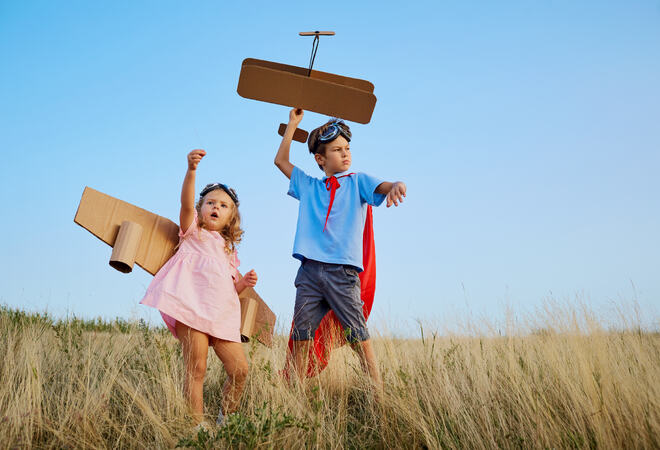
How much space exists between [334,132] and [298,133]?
1.25ft

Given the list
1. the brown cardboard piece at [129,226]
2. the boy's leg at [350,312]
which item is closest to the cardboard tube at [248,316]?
the brown cardboard piece at [129,226]

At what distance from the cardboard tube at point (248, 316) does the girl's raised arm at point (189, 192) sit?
0.77 meters

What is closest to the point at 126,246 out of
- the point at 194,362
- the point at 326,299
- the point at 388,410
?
the point at 194,362

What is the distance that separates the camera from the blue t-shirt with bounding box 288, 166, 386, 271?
10.9 ft

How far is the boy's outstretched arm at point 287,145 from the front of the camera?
12.0 feet

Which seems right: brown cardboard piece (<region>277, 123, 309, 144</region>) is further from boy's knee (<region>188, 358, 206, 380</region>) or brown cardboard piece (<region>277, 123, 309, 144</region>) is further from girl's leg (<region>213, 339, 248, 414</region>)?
boy's knee (<region>188, 358, 206, 380</region>)

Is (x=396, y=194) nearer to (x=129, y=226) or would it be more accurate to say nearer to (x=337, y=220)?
(x=337, y=220)

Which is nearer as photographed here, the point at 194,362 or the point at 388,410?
the point at 388,410

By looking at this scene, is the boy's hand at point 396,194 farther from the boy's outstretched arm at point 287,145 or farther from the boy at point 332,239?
the boy's outstretched arm at point 287,145

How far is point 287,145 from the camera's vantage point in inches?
146

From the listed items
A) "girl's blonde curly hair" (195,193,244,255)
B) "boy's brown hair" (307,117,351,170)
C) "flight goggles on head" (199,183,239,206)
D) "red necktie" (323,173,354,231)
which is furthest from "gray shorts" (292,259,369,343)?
"boy's brown hair" (307,117,351,170)

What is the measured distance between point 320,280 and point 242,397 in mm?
973

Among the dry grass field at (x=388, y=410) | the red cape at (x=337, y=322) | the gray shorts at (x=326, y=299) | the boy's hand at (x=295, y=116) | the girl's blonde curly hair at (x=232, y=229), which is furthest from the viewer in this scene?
the boy's hand at (x=295, y=116)

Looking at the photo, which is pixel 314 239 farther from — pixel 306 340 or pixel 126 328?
pixel 126 328
